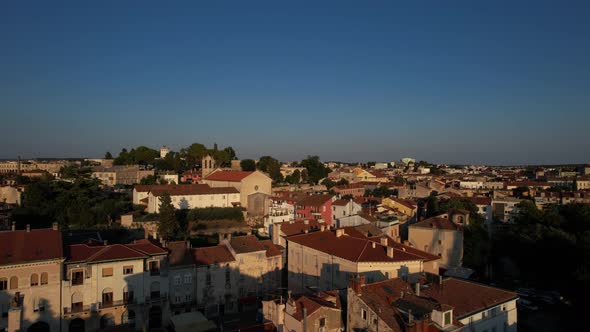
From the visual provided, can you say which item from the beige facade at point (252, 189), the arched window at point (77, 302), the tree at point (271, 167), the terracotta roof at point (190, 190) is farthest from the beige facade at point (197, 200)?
the tree at point (271, 167)

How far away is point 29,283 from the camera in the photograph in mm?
22625

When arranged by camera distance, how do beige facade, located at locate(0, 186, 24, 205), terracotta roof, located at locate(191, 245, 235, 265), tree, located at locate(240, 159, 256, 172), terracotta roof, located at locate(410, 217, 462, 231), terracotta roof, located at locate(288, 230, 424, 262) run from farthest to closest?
tree, located at locate(240, 159, 256, 172), beige facade, located at locate(0, 186, 24, 205), terracotta roof, located at locate(410, 217, 462, 231), terracotta roof, located at locate(191, 245, 235, 265), terracotta roof, located at locate(288, 230, 424, 262)

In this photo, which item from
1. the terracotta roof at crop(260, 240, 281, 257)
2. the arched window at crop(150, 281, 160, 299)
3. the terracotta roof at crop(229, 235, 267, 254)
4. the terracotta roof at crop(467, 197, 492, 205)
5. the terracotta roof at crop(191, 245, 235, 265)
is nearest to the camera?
the arched window at crop(150, 281, 160, 299)

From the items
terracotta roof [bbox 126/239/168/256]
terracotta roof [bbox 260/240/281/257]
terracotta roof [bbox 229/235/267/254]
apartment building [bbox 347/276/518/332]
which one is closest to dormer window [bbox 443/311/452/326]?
apartment building [bbox 347/276/518/332]

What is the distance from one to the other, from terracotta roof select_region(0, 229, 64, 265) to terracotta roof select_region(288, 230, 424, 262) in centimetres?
1553

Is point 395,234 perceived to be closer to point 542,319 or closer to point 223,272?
point 542,319

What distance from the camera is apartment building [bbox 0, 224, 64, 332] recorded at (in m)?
22.0

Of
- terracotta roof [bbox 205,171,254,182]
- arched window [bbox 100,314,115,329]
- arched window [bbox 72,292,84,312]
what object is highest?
terracotta roof [bbox 205,171,254,182]

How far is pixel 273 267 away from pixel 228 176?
32959 mm

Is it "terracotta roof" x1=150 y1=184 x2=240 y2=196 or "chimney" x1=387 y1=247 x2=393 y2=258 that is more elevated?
"terracotta roof" x1=150 y1=184 x2=240 y2=196

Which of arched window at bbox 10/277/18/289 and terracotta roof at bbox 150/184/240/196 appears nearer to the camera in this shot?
arched window at bbox 10/277/18/289

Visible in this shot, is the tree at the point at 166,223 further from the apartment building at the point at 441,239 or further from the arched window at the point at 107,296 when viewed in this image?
the apartment building at the point at 441,239

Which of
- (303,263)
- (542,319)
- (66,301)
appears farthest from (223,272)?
(542,319)

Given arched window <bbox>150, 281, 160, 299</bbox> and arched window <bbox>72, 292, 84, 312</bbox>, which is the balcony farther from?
arched window <bbox>150, 281, 160, 299</bbox>
